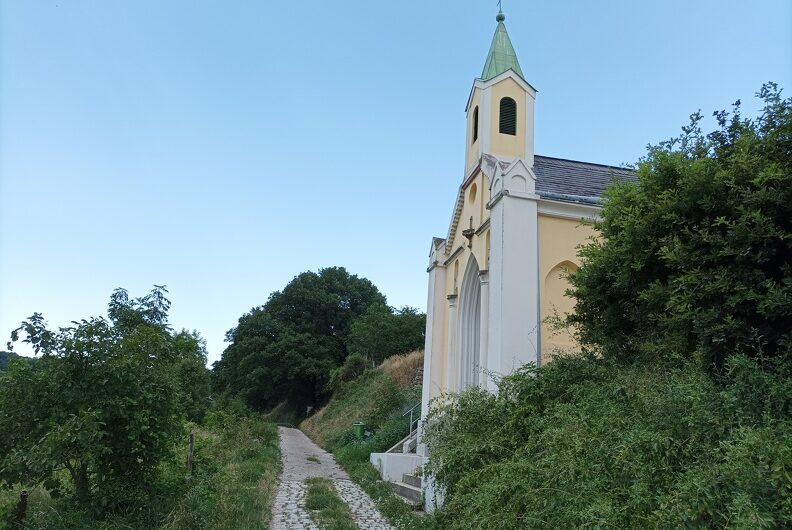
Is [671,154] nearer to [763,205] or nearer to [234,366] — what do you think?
[763,205]

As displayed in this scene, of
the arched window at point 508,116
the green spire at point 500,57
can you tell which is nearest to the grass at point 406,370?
the arched window at point 508,116

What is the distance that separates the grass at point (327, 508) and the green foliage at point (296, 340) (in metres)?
32.4

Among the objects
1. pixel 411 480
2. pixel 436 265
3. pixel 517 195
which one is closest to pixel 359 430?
pixel 436 265

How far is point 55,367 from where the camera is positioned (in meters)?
6.74

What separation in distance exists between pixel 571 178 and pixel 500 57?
389cm

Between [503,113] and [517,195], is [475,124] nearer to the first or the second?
[503,113]

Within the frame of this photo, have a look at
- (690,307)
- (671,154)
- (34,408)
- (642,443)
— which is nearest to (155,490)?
(34,408)

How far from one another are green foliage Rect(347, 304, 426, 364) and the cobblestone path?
18.5m

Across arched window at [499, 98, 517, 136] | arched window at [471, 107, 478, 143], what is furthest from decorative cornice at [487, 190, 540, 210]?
arched window at [471, 107, 478, 143]

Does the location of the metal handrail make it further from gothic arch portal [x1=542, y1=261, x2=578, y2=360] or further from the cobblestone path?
gothic arch portal [x1=542, y1=261, x2=578, y2=360]

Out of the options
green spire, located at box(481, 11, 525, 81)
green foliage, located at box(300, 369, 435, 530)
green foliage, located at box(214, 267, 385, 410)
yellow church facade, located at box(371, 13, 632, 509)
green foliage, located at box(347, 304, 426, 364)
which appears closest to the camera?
green foliage, located at box(300, 369, 435, 530)

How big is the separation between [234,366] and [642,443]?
50895mm

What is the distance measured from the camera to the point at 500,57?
15.3m

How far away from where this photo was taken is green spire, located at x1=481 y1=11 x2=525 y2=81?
586 inches
